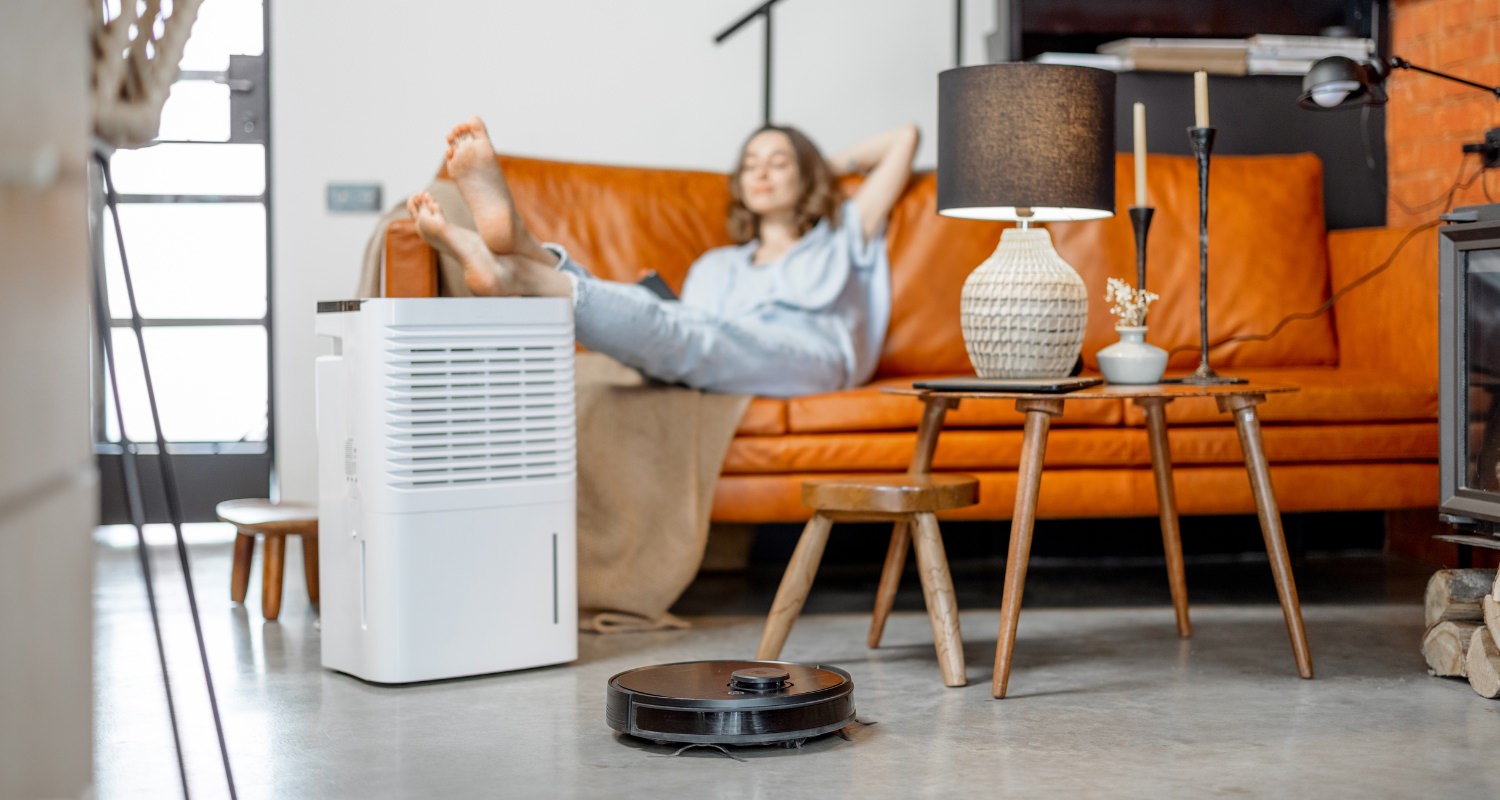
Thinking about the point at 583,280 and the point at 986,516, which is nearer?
the point at 583,280

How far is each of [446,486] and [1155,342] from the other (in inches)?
75.8

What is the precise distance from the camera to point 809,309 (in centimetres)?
338

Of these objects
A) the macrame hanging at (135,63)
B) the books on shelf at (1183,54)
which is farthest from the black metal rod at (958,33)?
the macrame hanging at (135,63)

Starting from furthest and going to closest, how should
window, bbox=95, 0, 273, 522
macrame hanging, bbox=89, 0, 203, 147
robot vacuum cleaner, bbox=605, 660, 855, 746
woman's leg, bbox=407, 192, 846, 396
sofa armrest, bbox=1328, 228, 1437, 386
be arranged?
window, bbox=95, 0, 273, 522
sofa armrest, bbox=1328, 228, 1437, 386
woman's leg, bbox=407, 192, 846, 396
robot vacuum cleaner, bbox=605, 660, 855, 746
macrame hanging, bbox=89, 0, 203, 147

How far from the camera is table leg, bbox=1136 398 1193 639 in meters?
2.77

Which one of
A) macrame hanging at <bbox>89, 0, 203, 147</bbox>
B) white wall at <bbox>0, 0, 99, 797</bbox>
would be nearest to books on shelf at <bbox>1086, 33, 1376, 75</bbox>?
macrame hanging at <bbox>89, 0, 203, 147</bbox>

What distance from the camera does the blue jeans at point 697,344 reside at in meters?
2.82

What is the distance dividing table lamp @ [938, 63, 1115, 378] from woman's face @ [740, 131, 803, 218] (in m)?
0.90

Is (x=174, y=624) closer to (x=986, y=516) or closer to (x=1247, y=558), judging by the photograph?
(x=986, y=516)

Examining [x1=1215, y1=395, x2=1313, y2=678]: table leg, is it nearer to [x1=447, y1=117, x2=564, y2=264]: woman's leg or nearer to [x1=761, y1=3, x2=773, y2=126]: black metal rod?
[x1=447, y1=117, x2=564, y2=264]: woman's leg

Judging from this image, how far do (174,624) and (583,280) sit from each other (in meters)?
1.08

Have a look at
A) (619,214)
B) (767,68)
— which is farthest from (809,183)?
(767,68)

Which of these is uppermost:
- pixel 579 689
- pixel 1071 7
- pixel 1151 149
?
pixel 1071 7

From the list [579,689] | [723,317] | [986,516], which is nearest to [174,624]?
[579,689]
